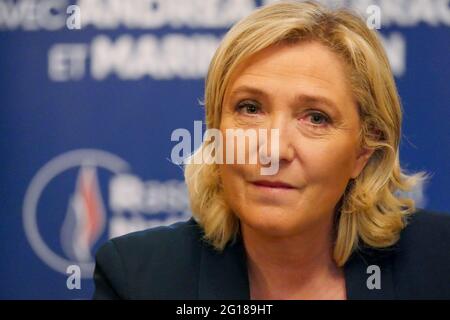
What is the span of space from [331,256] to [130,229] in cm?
57

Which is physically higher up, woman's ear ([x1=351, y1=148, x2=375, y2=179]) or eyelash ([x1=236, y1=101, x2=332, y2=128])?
eyelash ([x1=236, y1=101, x2=332, y2=128])

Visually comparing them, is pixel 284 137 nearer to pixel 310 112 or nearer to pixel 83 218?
pixel 310 112

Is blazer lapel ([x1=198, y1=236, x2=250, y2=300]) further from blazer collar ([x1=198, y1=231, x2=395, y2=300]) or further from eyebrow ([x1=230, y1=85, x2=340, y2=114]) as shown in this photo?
eyebrow ([x1=230, y1=85, x2=340, y2=114])

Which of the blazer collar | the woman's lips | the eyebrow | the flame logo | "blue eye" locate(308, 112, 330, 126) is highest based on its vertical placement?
the eyebrow

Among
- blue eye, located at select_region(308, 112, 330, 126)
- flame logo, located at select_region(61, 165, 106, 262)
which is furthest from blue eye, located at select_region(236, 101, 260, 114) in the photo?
flame logo, located at select_region(61, 165, 106, 262)

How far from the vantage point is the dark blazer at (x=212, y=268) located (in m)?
1.36

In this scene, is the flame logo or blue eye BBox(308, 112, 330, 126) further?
the flame logo

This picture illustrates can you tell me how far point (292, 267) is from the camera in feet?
4.73

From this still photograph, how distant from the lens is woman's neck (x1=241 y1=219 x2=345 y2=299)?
1417 mm

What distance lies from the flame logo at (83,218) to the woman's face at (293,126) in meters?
0.49

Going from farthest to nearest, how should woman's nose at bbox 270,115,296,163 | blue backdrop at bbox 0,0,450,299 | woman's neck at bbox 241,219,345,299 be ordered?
blue backdrop at bbox 0,0,450,299 → woman's neck at bbox 241,219,345,299 → woman's nose at bbox 270,115,296,163

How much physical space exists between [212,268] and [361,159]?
16.3 inches

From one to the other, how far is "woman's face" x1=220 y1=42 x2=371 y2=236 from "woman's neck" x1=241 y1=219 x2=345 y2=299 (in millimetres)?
71
